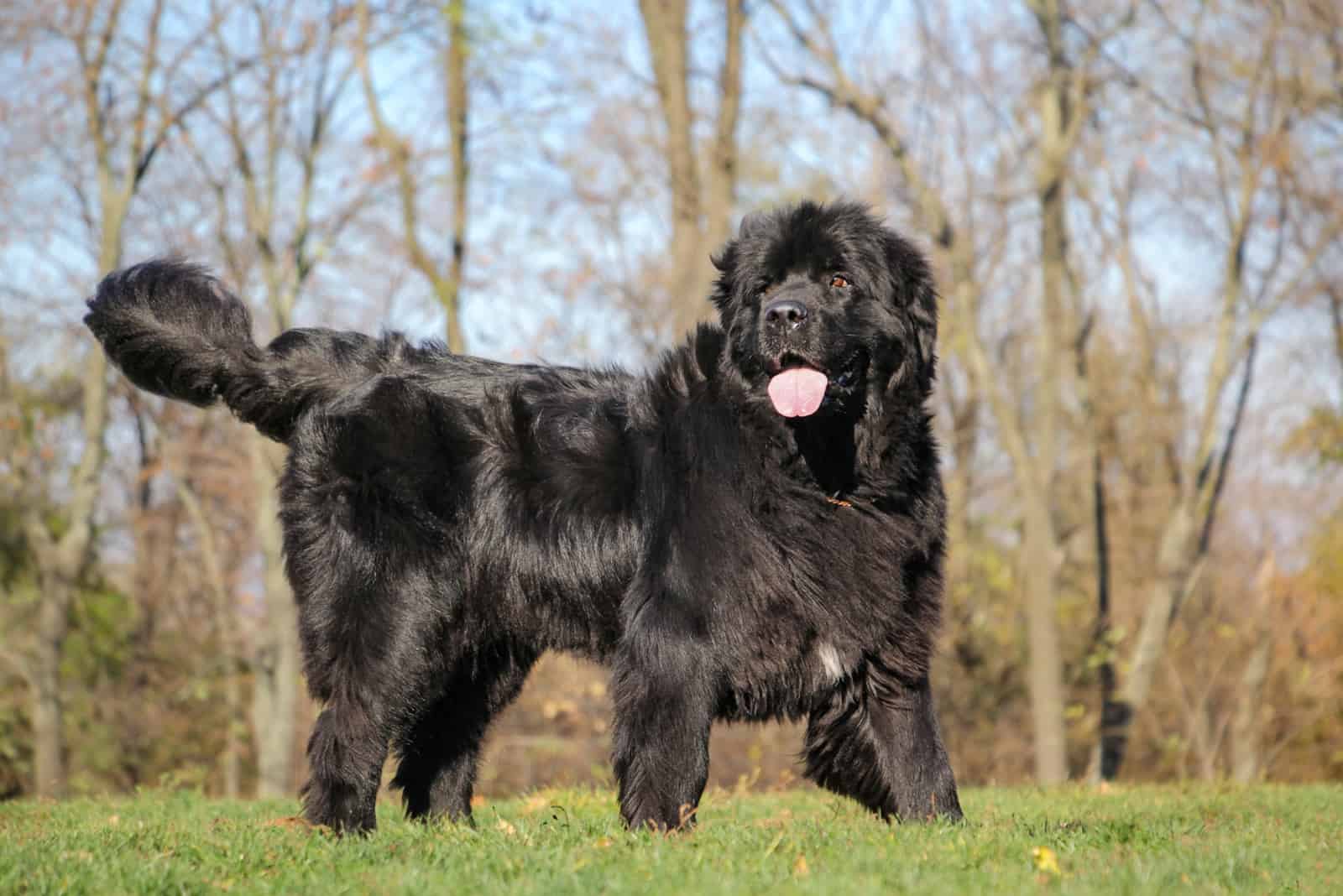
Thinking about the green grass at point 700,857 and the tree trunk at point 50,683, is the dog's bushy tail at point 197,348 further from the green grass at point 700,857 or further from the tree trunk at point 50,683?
the tree trunk at point 50,683

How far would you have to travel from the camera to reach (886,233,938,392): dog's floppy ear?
16.7ft

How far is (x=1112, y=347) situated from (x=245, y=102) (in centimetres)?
1680

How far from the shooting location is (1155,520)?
84.3ft

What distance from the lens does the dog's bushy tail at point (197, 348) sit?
224 inches

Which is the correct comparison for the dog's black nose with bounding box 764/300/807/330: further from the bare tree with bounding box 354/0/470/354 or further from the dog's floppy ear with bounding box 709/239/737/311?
the bare tree with bounding box 354/0/470/354

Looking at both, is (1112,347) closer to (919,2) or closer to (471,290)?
(919,2)

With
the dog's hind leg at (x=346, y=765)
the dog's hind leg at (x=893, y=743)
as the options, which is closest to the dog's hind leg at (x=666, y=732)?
the dog's hind leg at (x=893, y=743)

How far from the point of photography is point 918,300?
16.8 ft

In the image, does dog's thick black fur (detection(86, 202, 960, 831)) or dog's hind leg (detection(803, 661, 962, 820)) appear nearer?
dog's thick black fur (detection(86, 202, 960, 831))

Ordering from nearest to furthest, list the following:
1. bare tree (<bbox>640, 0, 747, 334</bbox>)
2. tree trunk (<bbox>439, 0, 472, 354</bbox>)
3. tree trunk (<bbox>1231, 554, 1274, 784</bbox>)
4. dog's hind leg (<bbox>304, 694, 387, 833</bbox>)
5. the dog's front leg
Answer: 1. the dog's front leg
2. dog's hind leg (<bbox>304, 694, 387, 833</bbox>)
3. bare tree (<bbox>640, 0, 747, 334</bbox>)
4. tree trunk (<bbox>439, 0, 472, 354</bbox>)
5. tree trunk (<bbox>1231, 554, 1274, 784</bbox>)

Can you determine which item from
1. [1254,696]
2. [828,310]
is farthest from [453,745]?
[1254,696]

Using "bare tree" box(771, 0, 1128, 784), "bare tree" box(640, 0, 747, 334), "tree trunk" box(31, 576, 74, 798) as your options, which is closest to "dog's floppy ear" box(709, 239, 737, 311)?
"bare tree" box(640, 0, 747, 334)

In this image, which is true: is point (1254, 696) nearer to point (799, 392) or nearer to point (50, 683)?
point (50, 683)

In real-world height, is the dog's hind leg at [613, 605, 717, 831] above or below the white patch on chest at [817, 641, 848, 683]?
below
